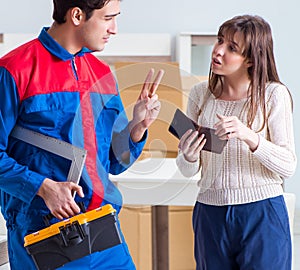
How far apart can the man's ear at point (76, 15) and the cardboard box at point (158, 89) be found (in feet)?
0.49

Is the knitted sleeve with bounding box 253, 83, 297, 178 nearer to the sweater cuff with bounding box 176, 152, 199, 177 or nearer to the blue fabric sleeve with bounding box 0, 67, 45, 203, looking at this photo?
the sweater cuff with bounding box 176, 152, 199, 177

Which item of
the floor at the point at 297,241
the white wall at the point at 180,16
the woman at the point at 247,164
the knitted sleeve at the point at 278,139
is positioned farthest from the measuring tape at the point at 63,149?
the white wall at the point at 180,16

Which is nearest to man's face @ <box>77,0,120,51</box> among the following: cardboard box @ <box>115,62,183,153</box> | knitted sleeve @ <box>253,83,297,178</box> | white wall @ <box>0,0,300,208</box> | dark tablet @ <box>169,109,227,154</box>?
cardboard box @ <box>115,62,183,153</box>

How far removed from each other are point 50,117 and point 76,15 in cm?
21

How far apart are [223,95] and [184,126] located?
0.93 ft

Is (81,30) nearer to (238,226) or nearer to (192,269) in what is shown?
(238,226)

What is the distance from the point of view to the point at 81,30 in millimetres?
1376

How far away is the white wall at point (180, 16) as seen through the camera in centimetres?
392

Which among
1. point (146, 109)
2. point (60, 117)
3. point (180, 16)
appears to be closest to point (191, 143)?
point (146, 109)

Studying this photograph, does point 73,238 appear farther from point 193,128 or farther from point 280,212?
point 280,212

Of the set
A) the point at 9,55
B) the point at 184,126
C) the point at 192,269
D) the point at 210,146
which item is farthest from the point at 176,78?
the point at 192,269

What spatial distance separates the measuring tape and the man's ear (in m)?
0.24

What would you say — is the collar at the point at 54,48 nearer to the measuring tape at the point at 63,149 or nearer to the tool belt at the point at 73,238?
the measuring tape at the point at 63,149

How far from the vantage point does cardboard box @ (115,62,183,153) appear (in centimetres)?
148
